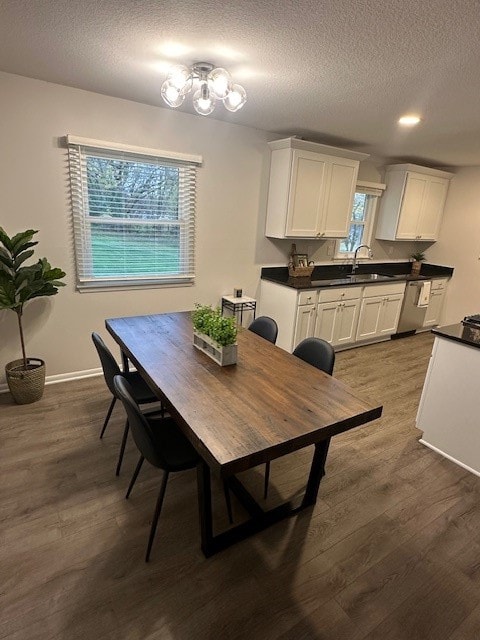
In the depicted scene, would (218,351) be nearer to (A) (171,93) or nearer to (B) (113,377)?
(B) (113,377)

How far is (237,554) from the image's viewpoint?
1.68 meters

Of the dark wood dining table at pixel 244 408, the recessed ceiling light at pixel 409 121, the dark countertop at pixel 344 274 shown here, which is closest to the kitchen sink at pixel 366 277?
the dark countertop at pixel 344 274

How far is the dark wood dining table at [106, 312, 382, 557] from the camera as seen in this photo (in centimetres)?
129

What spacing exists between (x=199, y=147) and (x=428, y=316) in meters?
4.16

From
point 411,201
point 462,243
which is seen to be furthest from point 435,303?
point 411,201

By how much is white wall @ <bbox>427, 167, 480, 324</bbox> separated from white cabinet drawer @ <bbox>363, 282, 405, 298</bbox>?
4.08 ft

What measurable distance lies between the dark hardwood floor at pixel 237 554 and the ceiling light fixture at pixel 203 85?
7.52ft

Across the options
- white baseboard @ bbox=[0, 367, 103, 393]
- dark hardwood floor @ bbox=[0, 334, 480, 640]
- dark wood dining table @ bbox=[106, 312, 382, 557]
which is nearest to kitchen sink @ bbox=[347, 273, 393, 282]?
dark hardwood floor @ bbox=[0, 334, 480, 640]

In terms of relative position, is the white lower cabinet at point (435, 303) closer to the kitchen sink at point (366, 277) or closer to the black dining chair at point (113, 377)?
the kitchen sink at point (366, 277)

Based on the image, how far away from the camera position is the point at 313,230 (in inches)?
156

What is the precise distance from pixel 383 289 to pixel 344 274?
1.91 ft

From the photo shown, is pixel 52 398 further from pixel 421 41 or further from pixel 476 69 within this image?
pixel 476 69

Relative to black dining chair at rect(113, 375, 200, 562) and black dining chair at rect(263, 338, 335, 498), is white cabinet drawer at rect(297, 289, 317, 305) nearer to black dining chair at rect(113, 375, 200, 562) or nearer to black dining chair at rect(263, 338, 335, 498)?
black dining chair at rect(263, 338, 335, 498)

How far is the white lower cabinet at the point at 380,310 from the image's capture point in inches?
171
